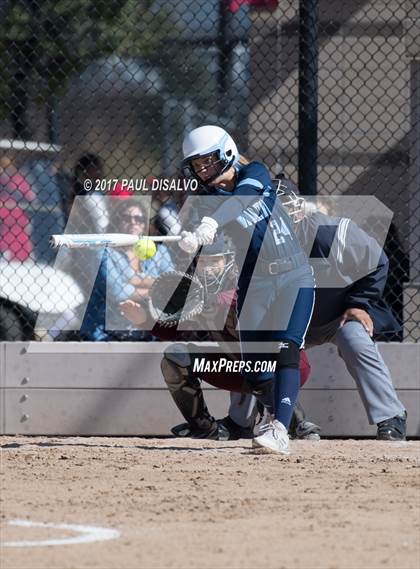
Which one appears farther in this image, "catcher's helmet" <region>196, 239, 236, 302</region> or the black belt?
"catcher's helmet" <region>196, 239, 236, 302</region>

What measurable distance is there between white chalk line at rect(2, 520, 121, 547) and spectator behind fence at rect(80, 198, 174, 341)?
12.5 ft

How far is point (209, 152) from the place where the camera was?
21.9 ft

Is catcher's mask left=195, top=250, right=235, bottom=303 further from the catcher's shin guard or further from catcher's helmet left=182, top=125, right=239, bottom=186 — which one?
catcher's helmet left=182, top=125, right=239, bottom=186

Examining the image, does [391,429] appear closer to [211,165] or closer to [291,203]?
[291,203]

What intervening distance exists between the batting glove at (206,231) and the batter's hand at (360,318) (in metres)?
1.42

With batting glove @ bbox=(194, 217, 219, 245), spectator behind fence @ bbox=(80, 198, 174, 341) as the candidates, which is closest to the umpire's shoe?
batting glove @ bbox=(194, 217, 219, 245)

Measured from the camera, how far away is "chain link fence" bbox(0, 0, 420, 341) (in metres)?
8.65

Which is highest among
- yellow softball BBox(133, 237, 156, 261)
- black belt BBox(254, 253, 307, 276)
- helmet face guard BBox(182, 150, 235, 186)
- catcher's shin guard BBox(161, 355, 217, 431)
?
helmet face guard BBox(182, 150, 235, 186)

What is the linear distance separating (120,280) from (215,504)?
3640mm

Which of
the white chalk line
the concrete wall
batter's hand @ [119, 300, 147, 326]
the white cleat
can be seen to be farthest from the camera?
the concrete wall

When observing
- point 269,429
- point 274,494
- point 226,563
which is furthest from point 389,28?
point 226,563

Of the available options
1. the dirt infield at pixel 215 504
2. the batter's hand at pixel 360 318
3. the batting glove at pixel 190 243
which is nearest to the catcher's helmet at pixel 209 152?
the batting glove at pixel 190 243

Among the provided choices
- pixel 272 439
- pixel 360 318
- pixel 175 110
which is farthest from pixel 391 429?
pixel 175 110

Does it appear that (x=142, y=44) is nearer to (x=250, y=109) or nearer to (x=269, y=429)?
(x=250, y=109)
